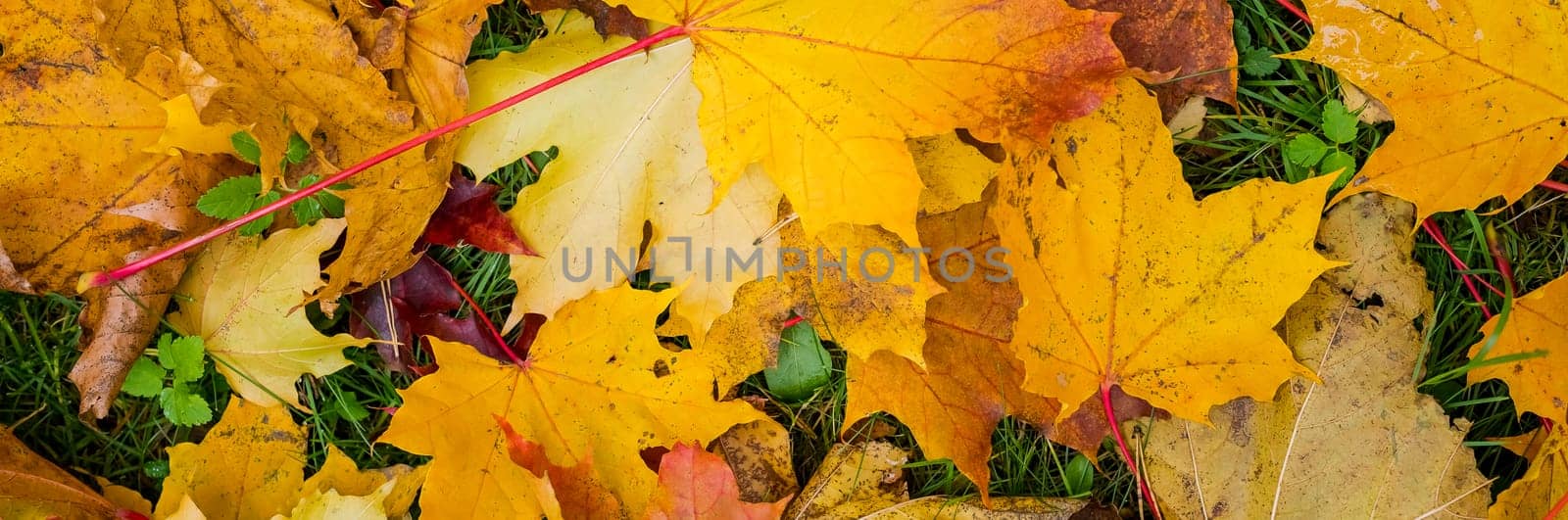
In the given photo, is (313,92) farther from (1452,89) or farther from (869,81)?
(1452,89)

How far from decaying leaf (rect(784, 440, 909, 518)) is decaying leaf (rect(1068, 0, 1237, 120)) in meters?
0.80

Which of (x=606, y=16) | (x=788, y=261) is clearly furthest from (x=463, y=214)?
(x=788, y=261)

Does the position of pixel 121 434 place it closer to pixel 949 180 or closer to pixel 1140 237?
pixel 949 180

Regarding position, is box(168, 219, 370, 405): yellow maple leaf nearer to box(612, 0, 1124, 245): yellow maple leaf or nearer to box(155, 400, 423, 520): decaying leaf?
box(155, 400, 423, 520): decaying leaf

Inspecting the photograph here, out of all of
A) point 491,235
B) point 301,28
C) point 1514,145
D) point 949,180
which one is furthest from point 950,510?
point 301,28

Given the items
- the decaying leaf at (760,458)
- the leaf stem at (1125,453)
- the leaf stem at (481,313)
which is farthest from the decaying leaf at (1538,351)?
the leaf stem at (481,313)

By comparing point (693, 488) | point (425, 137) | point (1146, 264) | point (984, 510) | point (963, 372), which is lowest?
point (984, 510)

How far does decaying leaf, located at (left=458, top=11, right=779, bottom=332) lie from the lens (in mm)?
1519

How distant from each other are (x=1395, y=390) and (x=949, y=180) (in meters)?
0.78

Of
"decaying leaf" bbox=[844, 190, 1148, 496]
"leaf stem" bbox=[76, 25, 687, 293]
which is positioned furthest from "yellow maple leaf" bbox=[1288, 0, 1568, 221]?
"leaf stem" bbox=[76, 25, 687, 293]

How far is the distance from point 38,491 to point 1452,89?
2.40 metres

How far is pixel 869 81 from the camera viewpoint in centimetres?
134

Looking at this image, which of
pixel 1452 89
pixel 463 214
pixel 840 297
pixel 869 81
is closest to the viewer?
pixel 869 81

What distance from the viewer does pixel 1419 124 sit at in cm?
146
